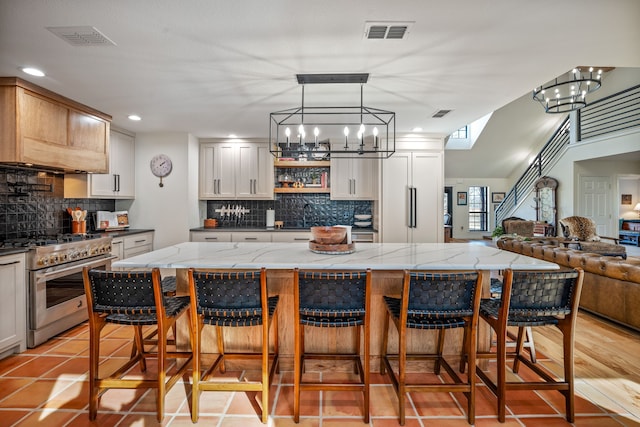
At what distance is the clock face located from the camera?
5.06 meters

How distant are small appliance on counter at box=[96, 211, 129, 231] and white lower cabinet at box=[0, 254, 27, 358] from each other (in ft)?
5.87

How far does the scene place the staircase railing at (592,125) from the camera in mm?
7023

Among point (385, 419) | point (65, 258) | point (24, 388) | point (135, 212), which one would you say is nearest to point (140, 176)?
point (135, 212)

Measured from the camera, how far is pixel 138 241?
4641 mm

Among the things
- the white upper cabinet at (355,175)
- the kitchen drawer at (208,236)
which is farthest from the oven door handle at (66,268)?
the white upper cabinet at (355,175)

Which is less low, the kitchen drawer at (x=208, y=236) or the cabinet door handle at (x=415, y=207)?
the cabinet door handle at (x=415, y=207)

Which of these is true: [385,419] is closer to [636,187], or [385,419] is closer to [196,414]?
[196,414]

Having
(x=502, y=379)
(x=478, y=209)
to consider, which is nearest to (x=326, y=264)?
(x=502, y=379)

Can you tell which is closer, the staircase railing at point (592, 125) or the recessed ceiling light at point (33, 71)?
the recessed ceiling light at point (33, 71)

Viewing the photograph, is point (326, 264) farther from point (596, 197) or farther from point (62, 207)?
point (596, 197)

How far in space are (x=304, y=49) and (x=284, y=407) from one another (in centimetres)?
248

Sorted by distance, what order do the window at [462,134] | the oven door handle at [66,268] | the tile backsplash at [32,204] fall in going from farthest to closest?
1. the window at [462,134]
2. the tile backsplash at [32,204]
3. the oven door handle at [66,268]

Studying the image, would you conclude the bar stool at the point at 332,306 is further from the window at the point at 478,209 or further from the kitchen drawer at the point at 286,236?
the window at the point at 478,209

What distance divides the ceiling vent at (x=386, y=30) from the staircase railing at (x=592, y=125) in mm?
7095
